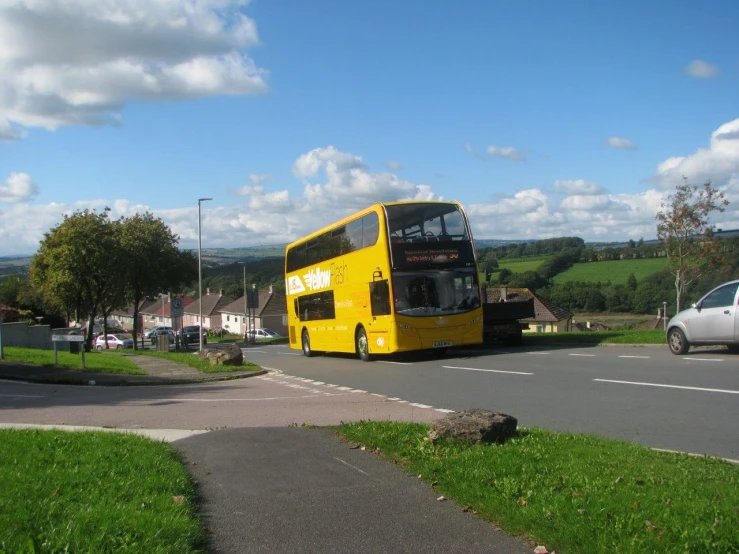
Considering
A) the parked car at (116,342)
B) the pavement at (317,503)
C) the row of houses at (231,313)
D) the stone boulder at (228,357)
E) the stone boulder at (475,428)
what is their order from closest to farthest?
the pavement at (317,503), the stone boulder at (475,428), the stone boulder at (228,357), the parked car at (116,342), the row of houses at (231,313)

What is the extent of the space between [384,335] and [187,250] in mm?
39838

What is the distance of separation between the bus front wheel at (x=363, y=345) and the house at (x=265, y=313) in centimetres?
6604

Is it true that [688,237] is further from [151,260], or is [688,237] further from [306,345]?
[151,260]

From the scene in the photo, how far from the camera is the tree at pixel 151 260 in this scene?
4941cm

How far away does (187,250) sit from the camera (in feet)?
190

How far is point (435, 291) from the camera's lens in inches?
827

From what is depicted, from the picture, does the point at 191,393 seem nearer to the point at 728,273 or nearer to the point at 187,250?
the point at 728,273

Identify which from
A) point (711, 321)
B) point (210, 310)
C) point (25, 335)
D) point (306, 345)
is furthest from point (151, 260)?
point (210, 310)

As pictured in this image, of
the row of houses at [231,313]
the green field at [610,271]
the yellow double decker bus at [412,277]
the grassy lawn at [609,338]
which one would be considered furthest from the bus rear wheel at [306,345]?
the row of houses at [231,313]

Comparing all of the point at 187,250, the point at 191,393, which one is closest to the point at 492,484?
the point at 191,393

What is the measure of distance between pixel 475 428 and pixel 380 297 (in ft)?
46.2

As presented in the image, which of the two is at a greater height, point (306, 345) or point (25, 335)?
point (25, 335)

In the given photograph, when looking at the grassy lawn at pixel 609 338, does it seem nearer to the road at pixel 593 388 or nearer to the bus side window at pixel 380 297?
the road at pixel 593 388

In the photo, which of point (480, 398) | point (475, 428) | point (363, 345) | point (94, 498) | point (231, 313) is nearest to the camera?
point (94, 498)
